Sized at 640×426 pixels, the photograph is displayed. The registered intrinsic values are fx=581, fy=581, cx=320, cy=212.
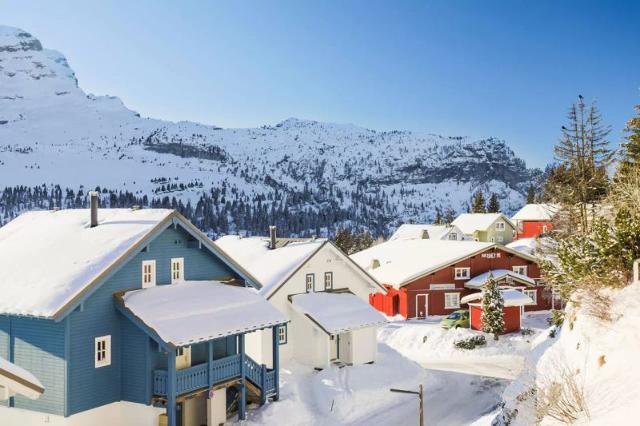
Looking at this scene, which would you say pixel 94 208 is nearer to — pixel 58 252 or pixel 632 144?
pixel 58 252

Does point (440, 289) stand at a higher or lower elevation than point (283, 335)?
higher

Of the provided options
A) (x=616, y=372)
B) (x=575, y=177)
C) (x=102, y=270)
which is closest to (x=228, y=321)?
(x=102, y=270)

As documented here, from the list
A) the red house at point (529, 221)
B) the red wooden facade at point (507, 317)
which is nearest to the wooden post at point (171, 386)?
→ the red wooden facade at point (507, 317)

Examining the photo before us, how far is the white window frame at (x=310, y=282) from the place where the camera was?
35.2 m

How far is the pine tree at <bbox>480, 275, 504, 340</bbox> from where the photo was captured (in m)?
41.8

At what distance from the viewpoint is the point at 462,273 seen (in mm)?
53344

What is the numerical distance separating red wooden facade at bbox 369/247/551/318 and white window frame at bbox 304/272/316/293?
1787 cm

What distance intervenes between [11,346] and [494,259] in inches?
1682

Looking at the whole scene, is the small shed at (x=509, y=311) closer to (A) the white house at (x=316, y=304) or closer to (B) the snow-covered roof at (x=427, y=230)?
(A) the white house at (x=316, y=304)

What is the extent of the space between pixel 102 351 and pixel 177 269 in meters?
4.97

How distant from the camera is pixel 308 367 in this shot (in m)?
32.6

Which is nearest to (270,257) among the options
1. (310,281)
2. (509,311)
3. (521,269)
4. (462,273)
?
(310,281)

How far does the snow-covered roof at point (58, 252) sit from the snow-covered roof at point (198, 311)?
2030 mm

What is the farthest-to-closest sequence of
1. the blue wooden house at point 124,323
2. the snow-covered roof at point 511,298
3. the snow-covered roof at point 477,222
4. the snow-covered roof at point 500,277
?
the snow-covered roof at point 477,222 → the snow-covered roof at point 500,277 → the snow-covered roof at point 511,298 → the blue wooden house at point 124,323
